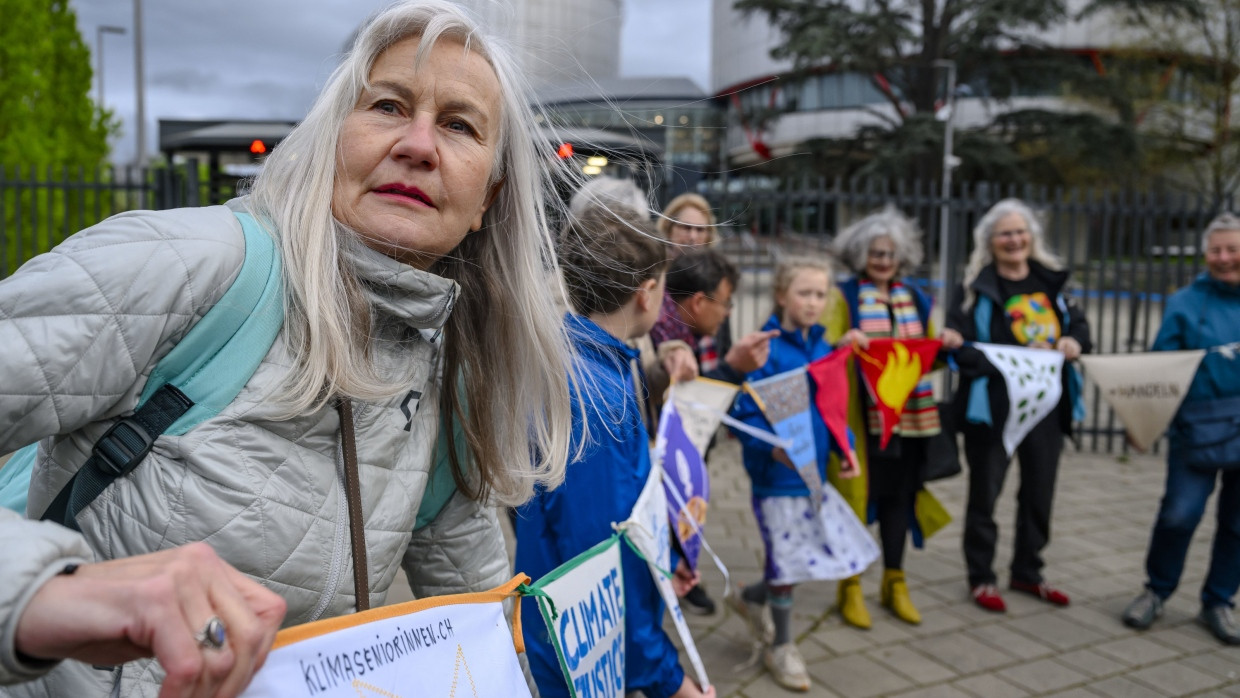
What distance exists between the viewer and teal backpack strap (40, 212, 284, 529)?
107 cm

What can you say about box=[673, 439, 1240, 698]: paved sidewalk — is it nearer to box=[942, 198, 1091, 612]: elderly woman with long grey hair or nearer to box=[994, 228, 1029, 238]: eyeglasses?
box=[942, 198, 1091, 612]: elderly woman with long grey hair

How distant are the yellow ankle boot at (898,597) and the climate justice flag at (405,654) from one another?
3.43 m

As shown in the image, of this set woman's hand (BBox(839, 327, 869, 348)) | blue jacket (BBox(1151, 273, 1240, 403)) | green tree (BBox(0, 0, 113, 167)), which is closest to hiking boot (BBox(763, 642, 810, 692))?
woman's hand (BBox(839, 327, 869, 348))

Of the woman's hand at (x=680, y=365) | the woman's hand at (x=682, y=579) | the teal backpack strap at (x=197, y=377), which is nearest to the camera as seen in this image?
the teal backpack strap at (x=197, y=377)

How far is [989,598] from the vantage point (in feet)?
14.9

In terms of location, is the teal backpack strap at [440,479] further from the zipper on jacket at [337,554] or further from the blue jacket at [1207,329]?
the blue jacket at [1207,329]

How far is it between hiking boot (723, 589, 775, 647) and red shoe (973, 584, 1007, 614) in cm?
139

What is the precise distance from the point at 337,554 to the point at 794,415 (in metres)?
2.76

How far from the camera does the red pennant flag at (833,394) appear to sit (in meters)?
3.94

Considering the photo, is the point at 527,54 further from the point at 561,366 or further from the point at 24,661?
the point at 24,661

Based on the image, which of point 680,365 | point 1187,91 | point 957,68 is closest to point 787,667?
point 680,365

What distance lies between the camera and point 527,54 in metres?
1.54

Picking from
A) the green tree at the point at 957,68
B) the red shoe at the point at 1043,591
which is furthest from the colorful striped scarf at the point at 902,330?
the green tree at the point at 957,68

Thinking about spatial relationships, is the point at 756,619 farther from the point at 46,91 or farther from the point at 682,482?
the point at 46,91
